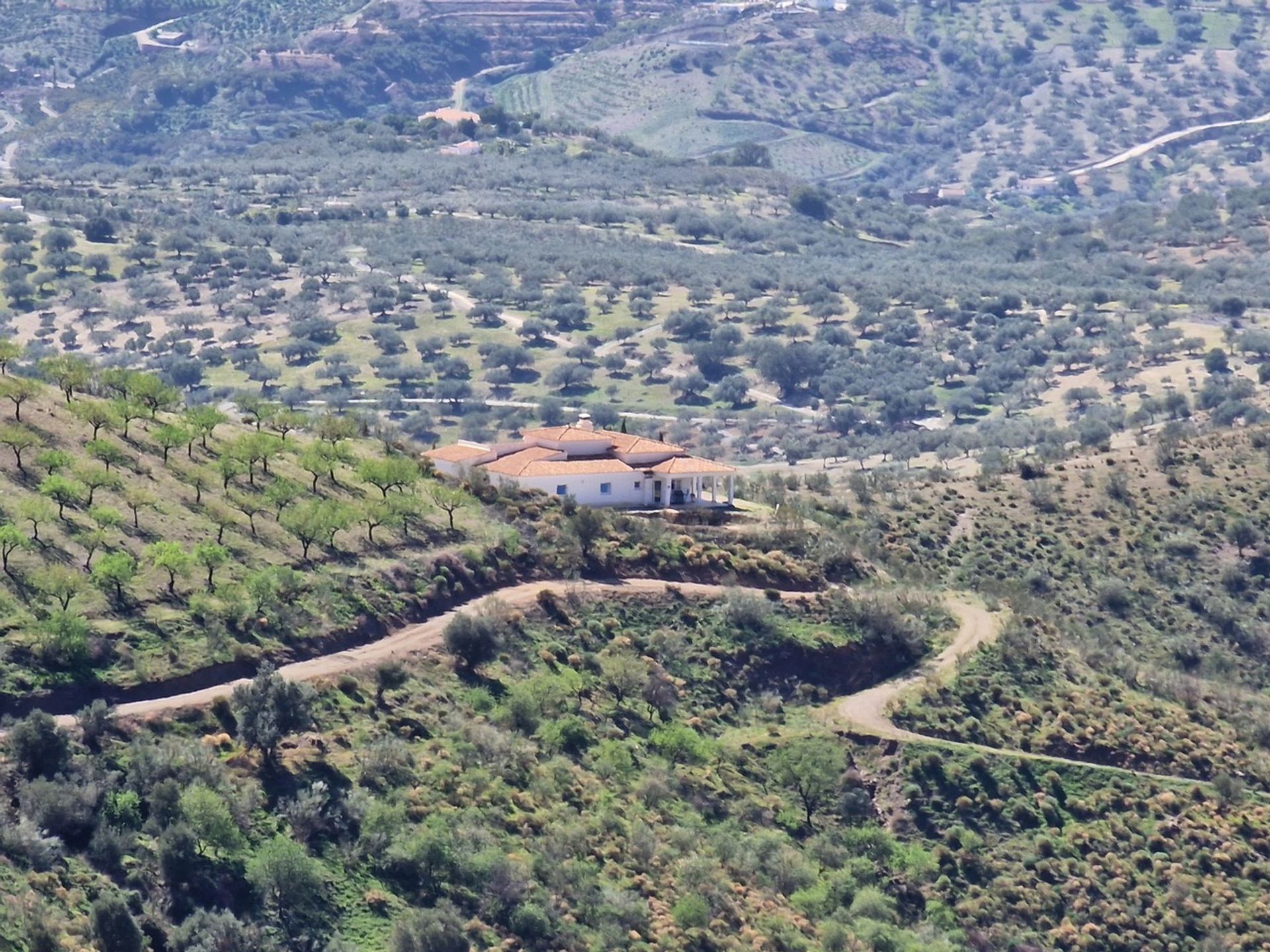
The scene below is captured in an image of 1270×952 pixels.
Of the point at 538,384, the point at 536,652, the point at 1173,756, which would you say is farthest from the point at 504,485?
the point at 538,384

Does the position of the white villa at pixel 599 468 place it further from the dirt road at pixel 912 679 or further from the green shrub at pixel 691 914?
the green shrub at pixel 691 914

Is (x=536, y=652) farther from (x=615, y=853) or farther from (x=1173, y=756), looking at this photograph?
(x=1173, y=756)

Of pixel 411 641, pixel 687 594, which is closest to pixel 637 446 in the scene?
pixel 687 594

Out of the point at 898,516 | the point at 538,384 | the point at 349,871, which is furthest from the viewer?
the point at 538,384

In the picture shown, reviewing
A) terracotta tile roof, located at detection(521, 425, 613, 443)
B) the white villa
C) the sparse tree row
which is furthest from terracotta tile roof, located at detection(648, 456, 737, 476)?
the sparse tree row

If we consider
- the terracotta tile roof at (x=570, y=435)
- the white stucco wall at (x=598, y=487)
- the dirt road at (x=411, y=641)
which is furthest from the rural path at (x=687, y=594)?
the terracotta tile roof at (x=570, y=435)

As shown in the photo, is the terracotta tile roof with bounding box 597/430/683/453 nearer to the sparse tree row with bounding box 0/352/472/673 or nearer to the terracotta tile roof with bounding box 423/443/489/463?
the terracotta tile roof with bounding box 423/443/489/463
